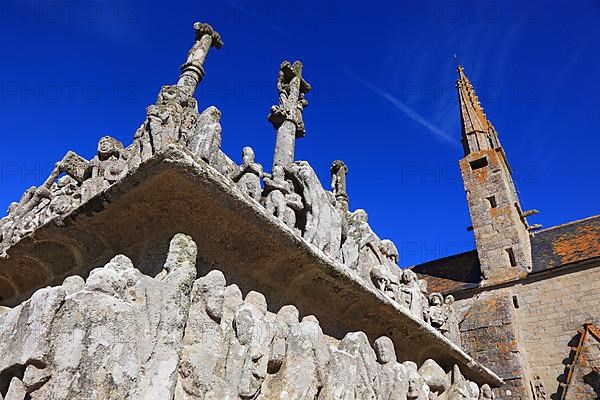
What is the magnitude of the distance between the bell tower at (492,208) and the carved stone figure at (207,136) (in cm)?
1372

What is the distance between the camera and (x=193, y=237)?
3.02 m

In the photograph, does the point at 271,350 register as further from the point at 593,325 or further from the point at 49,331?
the point at 593,325

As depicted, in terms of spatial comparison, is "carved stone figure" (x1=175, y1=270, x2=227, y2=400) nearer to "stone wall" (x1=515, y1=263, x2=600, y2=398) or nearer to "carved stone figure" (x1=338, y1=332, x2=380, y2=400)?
"carved stone figure" (x1=338, y1=332, x2=380, y2=400)

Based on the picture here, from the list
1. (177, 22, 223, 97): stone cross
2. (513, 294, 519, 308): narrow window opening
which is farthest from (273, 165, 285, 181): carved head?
(513, 294, 519, 308): narrow window opening

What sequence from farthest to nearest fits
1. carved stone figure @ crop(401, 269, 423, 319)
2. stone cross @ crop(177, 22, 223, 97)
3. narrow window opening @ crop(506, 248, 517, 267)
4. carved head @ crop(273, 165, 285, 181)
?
narrow window opening @ crop(506, 248, 517, 267)
stone cross @ crop(177, 22, 223, 97)
carved stone figure @ crop(401, 269, 423, 319)
carved head @ crop(273, 165, 285, 181)

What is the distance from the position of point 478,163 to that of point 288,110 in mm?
14009

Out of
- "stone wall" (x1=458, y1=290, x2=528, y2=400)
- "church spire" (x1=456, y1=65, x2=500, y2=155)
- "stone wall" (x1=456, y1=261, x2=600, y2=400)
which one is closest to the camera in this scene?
"stone wall" (x1=458, y1=290, x2=528, y2=400)

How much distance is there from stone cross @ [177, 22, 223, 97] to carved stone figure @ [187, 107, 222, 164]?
2309 millimetres

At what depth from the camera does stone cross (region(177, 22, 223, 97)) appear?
224 inches

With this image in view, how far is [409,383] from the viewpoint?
4152 mm

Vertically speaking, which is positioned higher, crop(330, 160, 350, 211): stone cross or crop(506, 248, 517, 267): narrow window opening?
crop(506, 248, 517, 267): narrow window opening

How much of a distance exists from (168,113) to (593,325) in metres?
13.5

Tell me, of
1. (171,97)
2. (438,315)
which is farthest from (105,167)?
(438,315)

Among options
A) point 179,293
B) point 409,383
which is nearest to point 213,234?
point 179,293
